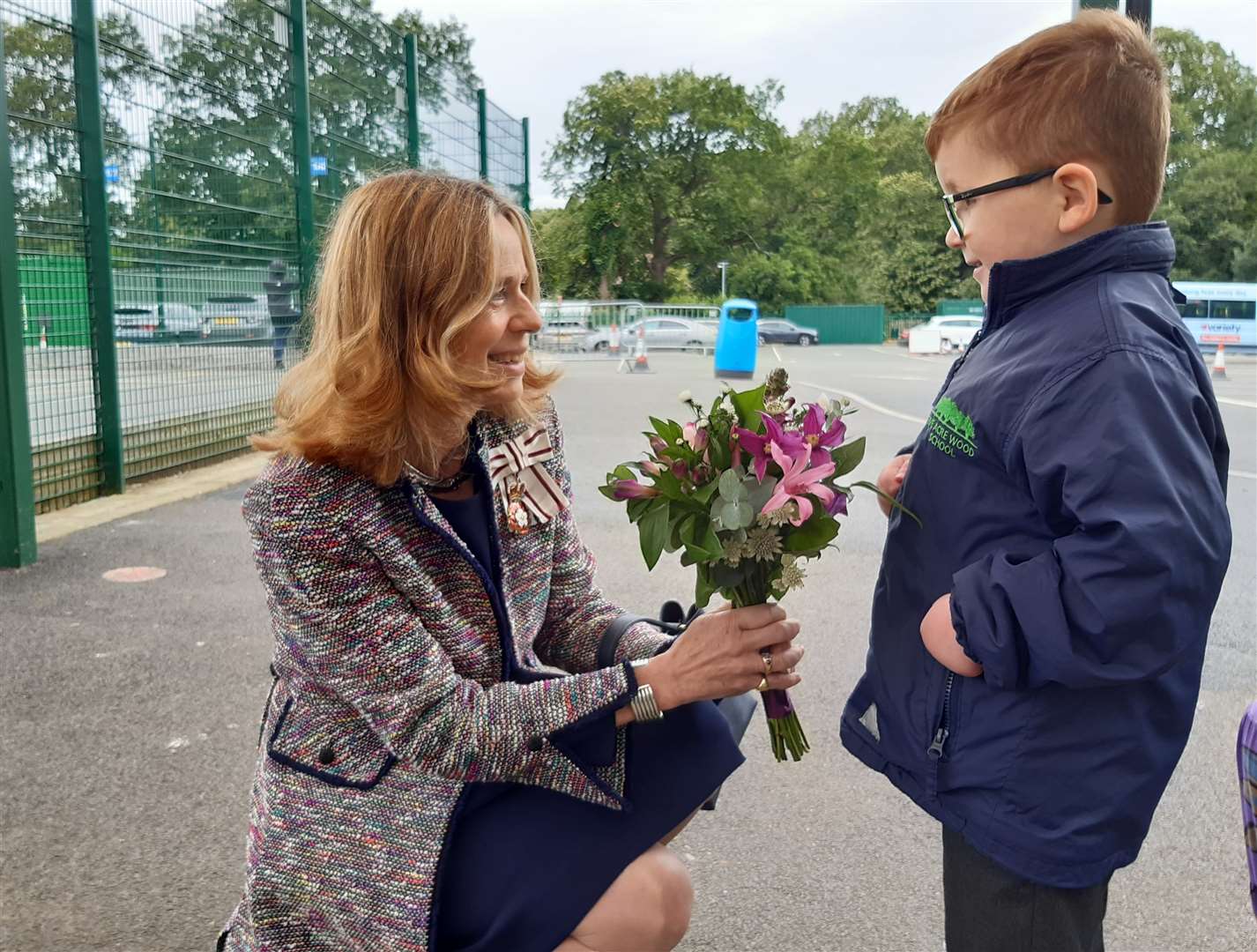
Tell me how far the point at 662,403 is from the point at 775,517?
13.6 metres

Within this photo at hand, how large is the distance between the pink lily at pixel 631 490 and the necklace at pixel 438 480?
0.39m

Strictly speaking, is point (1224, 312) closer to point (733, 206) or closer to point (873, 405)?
point (873, 405)

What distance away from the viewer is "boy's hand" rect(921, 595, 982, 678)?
67.4 inches

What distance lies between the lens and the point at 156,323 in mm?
8438

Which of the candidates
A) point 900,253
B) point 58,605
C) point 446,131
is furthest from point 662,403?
point 900,253

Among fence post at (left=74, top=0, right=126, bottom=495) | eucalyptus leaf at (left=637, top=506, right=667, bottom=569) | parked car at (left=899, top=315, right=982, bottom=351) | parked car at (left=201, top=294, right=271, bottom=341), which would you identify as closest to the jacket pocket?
eucalyptus leaf at (left=637, top=506, right=667, bottom=569)

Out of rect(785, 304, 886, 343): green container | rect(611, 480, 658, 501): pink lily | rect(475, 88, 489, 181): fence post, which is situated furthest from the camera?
rect(785, 304, 886, 343): green container

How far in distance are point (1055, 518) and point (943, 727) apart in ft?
1.29

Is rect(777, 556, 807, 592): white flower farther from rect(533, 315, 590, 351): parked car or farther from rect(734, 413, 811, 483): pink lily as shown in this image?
rect(533, 315, 590, 351): parked car

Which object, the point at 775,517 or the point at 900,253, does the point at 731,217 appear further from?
the point at 775,517

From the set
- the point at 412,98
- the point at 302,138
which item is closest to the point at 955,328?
the point at 412,98

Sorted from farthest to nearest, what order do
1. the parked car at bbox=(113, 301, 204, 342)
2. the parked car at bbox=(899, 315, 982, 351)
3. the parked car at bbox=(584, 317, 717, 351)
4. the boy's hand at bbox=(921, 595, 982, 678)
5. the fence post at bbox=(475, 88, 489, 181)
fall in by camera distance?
the parked car at bbox=(899, 315, 982, 351)
the parked car at bbox=(584, 317, 717, 351)
the fence post at bbox=(475, 88, 489, 181)
the parked car at bbox=(113, 301, 204, 342)
the boy's hand at bbox=(921, 595, 982, 678)

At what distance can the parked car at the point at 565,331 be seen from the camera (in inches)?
1180

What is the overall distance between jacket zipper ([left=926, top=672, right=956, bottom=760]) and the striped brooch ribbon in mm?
A: 873
